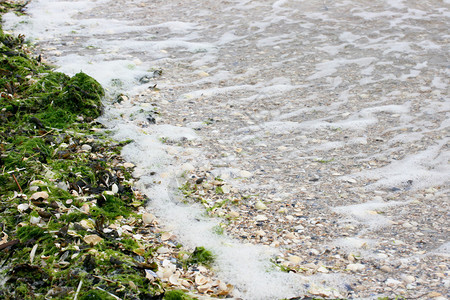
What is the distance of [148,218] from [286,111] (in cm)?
228

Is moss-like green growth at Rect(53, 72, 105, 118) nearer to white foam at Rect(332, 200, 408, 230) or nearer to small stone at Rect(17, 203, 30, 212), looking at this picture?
small stone at Rect(17, 203, 30, 212)

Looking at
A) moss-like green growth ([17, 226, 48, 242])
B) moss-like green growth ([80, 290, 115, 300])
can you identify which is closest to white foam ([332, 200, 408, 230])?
moss-like green growth ([80, 290, 115, 300])

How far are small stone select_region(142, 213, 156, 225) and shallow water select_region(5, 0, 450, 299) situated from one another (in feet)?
0.34

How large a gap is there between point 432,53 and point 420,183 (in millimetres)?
3214

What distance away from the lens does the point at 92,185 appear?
2.93 metres

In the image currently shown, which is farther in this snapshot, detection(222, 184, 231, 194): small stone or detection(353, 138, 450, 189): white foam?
detection(353, 138, 450, 189): white foam

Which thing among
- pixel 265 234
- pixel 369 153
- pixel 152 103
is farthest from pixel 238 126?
pixel 265 234

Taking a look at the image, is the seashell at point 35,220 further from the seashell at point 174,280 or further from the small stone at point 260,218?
the small stone at point 260,218

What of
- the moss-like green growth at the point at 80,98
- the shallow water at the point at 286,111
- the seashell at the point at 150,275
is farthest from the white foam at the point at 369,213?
the moss-like green growth at the point at 80,98

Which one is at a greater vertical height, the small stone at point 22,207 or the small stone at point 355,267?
the small stone at point 22,207

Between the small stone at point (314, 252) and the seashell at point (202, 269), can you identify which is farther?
the small stone at point (314, 252)

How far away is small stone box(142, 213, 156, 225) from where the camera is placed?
109 inches

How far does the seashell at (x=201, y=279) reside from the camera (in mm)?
2282

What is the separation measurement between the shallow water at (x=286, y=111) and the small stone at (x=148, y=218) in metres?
0.10
